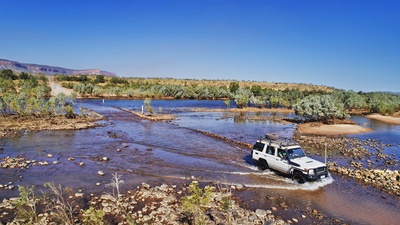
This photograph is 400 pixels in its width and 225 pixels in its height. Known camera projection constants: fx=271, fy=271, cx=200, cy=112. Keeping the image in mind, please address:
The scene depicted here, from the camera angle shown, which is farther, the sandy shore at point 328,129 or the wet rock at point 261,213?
the sandy shore at point 328,129

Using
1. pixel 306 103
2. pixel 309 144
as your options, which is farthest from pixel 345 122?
pixel 309 144

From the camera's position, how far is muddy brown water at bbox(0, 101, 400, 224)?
14.9m

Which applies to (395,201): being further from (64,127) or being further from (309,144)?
(64,127)

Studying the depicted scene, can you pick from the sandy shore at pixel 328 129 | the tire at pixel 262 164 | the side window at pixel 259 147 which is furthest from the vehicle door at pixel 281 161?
the sandy shore at pixel 328 129

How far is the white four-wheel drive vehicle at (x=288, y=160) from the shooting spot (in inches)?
656

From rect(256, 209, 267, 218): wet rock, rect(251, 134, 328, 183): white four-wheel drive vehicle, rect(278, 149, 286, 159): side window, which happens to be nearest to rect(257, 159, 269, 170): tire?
rect(251, 134, 328, 183): white four-wheel drive vehicle

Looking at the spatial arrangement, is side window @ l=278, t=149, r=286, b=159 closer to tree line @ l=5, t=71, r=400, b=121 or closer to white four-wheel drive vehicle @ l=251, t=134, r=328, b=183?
white four-wheel drive vehicle @ l=251, t=134, r=328, b=183

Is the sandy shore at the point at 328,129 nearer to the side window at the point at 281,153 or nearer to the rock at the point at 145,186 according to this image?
the side window at the point at 281,153

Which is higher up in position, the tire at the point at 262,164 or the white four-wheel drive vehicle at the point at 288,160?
the white four-wheel drive vehicle at the point at 288,160

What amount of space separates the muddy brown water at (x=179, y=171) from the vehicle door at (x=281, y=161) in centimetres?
73

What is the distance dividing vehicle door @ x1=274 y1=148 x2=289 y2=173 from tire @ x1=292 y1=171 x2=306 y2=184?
61cm

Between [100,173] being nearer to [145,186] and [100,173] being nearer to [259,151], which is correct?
[145,186]

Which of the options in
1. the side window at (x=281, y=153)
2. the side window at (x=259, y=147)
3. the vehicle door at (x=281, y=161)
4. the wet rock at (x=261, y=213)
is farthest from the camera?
the side window at (x=259, y=147)

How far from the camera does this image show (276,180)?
59.1 feet
